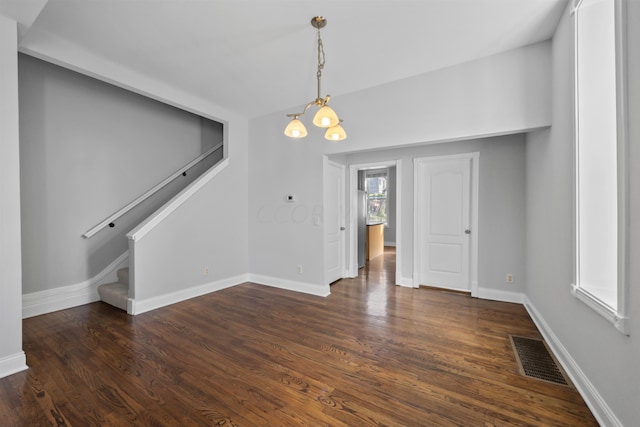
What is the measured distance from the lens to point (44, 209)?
3.50m

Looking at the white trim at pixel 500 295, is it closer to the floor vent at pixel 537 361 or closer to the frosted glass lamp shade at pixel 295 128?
the floor vent at pixel 537 361

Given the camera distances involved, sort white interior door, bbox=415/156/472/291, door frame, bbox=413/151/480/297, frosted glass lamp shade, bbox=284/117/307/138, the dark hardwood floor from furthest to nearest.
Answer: white interior door, bbox=415/156/472/291, door frame, bbox=413/151/480/297, frosted glass lamp shade, bbox=284/117/307/138, the dark hardwood floor

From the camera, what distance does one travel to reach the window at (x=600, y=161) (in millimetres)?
1506

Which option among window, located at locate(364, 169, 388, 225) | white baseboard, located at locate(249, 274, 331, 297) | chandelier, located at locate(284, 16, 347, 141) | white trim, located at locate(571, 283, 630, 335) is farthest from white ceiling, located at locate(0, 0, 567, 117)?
window, located at locate(364, 169, 388, 225)

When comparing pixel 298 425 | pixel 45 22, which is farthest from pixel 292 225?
pixel 45 22

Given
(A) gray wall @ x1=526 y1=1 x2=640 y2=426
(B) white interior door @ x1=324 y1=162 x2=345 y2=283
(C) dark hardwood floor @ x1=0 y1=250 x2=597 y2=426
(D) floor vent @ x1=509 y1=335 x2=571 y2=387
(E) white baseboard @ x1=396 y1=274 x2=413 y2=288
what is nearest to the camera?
(A) gray wall @ x1=526 y1=1 x2=640 y2=426

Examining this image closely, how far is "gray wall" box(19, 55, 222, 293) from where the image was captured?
11.1 ft

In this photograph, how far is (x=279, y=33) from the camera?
2.61 meters

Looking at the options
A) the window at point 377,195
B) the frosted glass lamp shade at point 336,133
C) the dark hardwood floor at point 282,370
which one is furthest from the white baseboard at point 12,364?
Result: the window at point 377,195

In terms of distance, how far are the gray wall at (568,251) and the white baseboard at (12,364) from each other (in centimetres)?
404

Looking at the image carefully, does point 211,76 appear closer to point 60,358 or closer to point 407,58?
point 407,58

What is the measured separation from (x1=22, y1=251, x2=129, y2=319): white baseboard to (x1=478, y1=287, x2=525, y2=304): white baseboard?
5.38 metres

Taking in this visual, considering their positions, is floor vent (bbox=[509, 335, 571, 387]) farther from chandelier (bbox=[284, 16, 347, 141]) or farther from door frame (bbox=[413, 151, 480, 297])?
chandelier (bbox=[284, 16, 347, 141])

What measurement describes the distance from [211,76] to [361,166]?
2.75 meters
